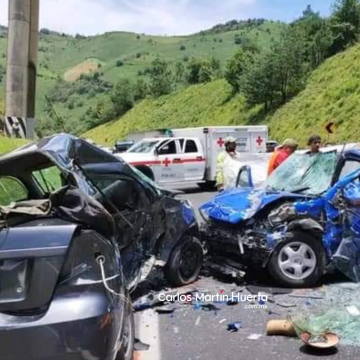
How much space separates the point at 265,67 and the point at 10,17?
1121 inches

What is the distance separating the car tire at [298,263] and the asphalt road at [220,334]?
19 centimetres

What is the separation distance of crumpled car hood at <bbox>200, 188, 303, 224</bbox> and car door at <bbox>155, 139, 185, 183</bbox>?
1146 centimetres

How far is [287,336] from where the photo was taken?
16.2 ft

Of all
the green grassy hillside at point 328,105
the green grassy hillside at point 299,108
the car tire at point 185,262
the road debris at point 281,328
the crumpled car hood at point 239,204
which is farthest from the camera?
the green grassy hillside at point 299,108

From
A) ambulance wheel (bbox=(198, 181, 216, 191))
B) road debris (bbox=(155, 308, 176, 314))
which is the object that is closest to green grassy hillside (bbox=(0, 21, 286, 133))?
ambulance wheel (bbox=(198, 181, 216, 191))

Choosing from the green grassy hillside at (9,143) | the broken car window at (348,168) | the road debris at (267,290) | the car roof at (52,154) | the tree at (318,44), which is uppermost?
the tree at (318,44)

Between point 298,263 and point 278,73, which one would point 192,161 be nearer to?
point 298,263

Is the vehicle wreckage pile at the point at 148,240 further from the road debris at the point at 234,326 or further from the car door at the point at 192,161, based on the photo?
the car door at the point at 192,161

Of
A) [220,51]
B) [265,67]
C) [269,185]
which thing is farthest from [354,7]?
[220,51]

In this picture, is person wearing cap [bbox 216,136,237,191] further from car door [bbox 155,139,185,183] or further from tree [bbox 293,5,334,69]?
tree [bbox 293,5,334,69]

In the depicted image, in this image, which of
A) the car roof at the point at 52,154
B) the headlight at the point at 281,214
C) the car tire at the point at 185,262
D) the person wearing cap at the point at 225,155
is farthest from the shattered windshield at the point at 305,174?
the car roof at the point at 52,154

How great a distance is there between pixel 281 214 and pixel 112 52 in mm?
171626

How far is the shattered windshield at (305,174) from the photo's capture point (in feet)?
22.3

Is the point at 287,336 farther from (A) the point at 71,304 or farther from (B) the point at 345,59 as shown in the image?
(B) the point at 345,59
